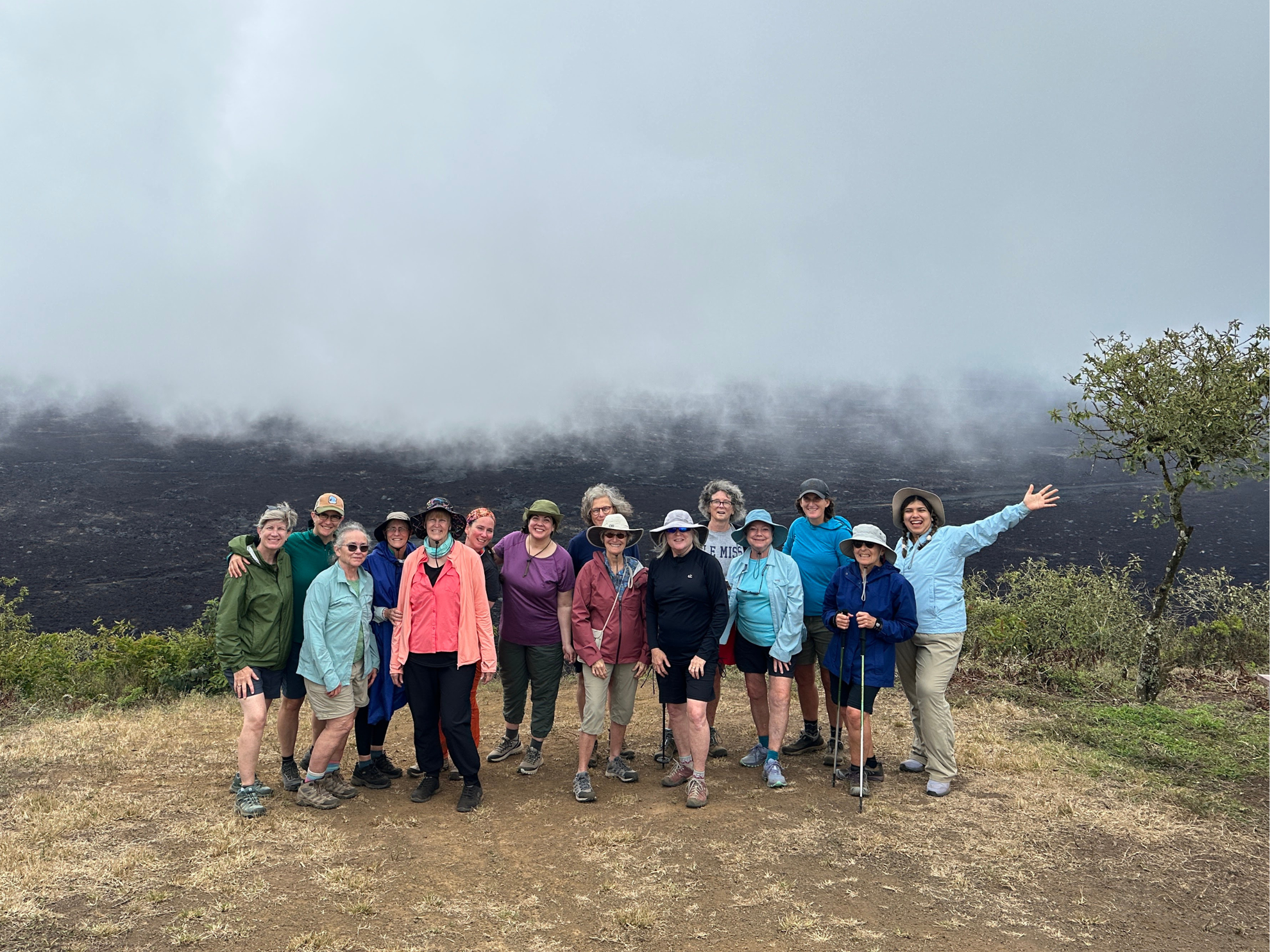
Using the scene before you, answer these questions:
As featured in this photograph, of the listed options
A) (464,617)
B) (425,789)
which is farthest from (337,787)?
(464,617)

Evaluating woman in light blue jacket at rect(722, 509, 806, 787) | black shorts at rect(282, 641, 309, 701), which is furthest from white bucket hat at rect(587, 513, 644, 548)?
black shorts at rect(282, 641, 309, 701)

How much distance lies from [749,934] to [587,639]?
2.19 meters

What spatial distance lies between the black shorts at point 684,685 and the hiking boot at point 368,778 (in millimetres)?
2061

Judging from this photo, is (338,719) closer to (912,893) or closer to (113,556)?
(912,893)

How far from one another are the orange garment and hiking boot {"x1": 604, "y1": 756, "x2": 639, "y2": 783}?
1.30 m

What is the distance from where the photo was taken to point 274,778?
5.90 m

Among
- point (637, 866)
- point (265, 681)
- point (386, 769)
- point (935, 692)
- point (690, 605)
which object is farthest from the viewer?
point (386, 769)

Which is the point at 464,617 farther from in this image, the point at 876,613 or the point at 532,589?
the point at 876,613

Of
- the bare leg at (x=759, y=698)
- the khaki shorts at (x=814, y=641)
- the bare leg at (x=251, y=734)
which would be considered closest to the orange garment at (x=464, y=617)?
the bare leg at (x=251, y=734)

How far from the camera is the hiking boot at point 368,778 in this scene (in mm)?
5633

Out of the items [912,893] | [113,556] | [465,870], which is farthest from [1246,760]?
[113,556]

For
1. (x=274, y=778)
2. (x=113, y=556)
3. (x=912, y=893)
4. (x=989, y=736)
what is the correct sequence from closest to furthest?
(x=912, y=893), (x=274, y=778), (x=989, y=736), (x=113, y=556)

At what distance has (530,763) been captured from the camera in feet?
19.9

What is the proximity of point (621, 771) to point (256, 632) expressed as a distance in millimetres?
2628
